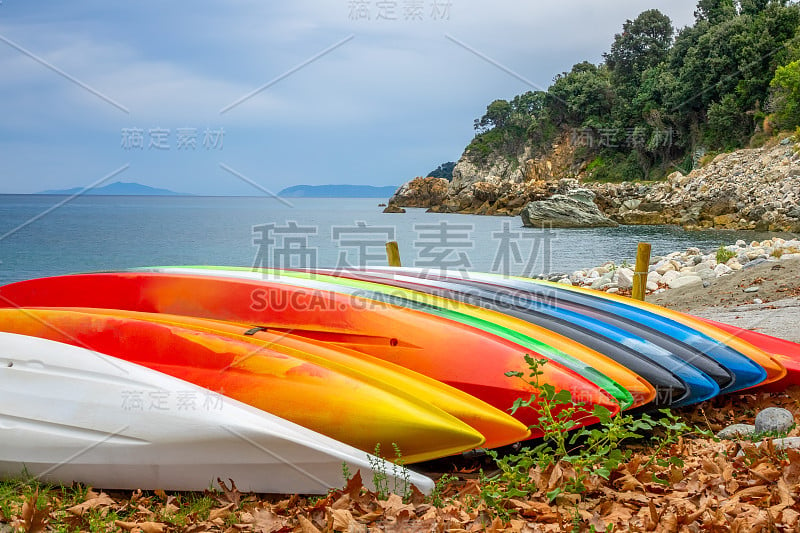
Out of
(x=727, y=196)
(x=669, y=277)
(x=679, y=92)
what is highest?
(x=679, y=92)

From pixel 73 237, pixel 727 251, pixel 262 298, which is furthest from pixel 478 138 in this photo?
pixel 262 298

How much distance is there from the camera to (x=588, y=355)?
336 cm

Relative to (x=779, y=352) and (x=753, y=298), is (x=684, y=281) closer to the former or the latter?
(x=753, y=298)

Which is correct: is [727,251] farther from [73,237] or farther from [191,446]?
[73,237]

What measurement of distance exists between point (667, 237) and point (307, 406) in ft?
69.5

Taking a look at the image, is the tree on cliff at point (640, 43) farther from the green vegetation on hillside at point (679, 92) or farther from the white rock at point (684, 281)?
the white rock at point (684, 281)

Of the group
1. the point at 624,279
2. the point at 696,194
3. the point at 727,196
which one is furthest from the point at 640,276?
the point at 696,194

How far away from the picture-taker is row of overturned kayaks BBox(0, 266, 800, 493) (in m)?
2.67

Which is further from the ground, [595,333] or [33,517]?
[595,333]

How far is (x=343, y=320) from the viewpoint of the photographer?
3.52 metres

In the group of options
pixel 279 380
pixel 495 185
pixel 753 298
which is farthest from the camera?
pixel 495 185

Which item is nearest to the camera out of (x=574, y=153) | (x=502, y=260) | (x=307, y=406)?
(x=307, y=406)

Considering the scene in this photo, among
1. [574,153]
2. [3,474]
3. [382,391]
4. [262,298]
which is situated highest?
[574,153]

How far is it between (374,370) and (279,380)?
18.3 inches
